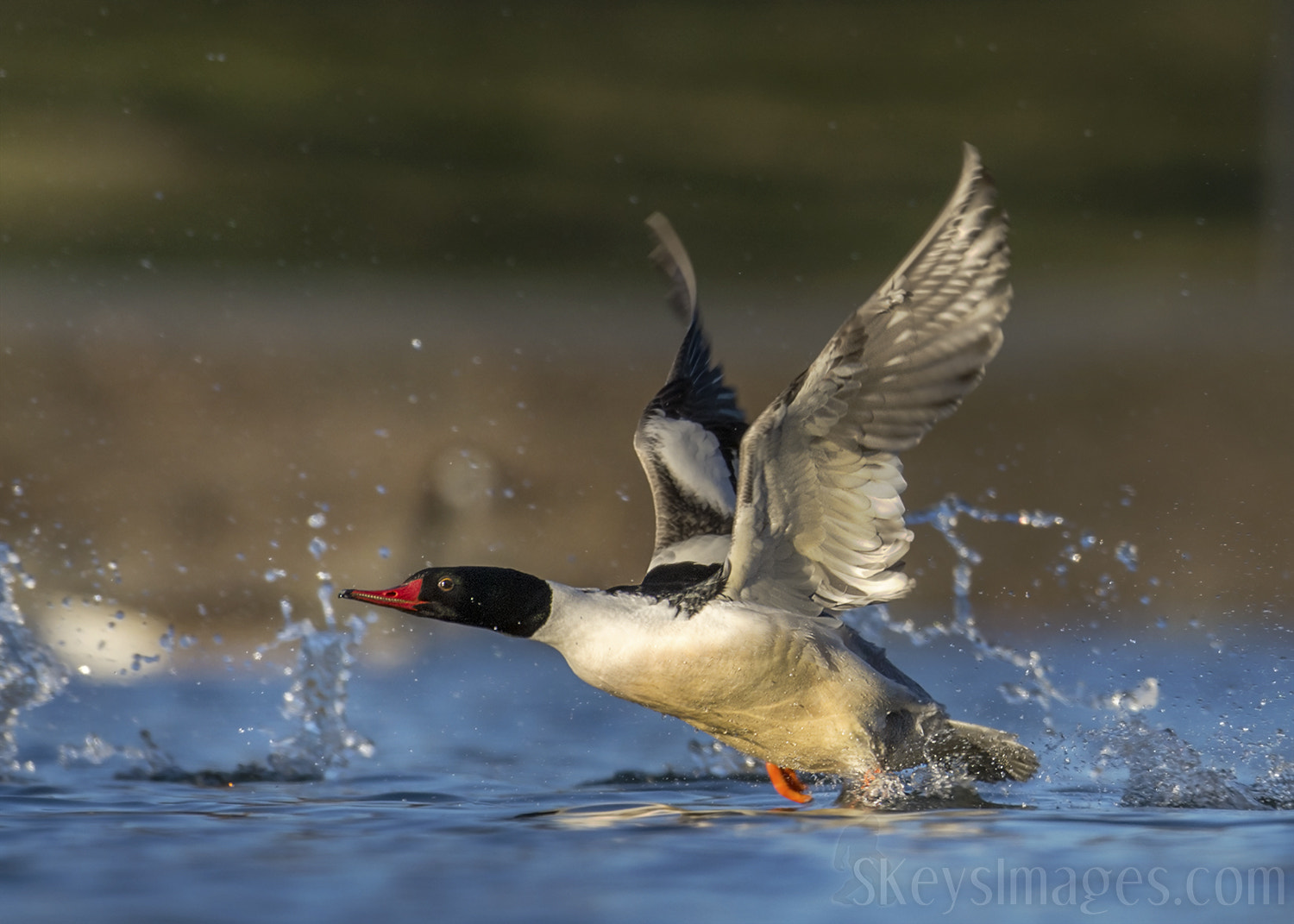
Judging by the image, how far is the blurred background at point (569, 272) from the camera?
10.4 m

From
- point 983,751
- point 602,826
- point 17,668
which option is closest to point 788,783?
point 983,751

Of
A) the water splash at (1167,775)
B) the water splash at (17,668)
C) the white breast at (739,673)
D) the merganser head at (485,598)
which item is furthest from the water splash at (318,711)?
the water splash at (1167,775)

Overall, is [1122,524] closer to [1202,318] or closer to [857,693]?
[857,693]

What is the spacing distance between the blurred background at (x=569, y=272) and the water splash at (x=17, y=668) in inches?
109

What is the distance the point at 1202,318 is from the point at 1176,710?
14.9 meters

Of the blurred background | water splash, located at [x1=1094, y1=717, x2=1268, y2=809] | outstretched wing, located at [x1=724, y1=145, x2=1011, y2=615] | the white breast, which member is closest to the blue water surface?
water splash, located at [x1=1094, y1=717, x2=1268, y2=809]

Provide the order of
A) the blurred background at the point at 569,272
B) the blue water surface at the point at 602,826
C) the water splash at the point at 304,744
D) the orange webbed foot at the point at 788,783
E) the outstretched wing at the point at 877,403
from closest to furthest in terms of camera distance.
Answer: the blue water surface at the point at 602,826 → the outstretched wing at the point at 877,403 → the orange webbed foot at the point at 788,783 → the water splash at the point at 304,744 → the blurred background at the point at 569,272

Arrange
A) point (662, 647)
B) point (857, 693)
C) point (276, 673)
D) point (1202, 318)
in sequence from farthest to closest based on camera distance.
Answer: point (1202, 318) → point (276, 673) → point (857, 693) → point (662, 647)

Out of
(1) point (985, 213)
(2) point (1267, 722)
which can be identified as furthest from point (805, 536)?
(2) point (1267, 722)

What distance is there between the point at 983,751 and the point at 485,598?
166 cm

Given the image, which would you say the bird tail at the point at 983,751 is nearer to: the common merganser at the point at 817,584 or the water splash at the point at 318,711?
the common merganser at the point at 817,584

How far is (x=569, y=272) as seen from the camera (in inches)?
1000

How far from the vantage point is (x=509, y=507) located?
1073 centimetres

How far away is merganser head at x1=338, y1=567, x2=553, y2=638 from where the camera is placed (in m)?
4.72
